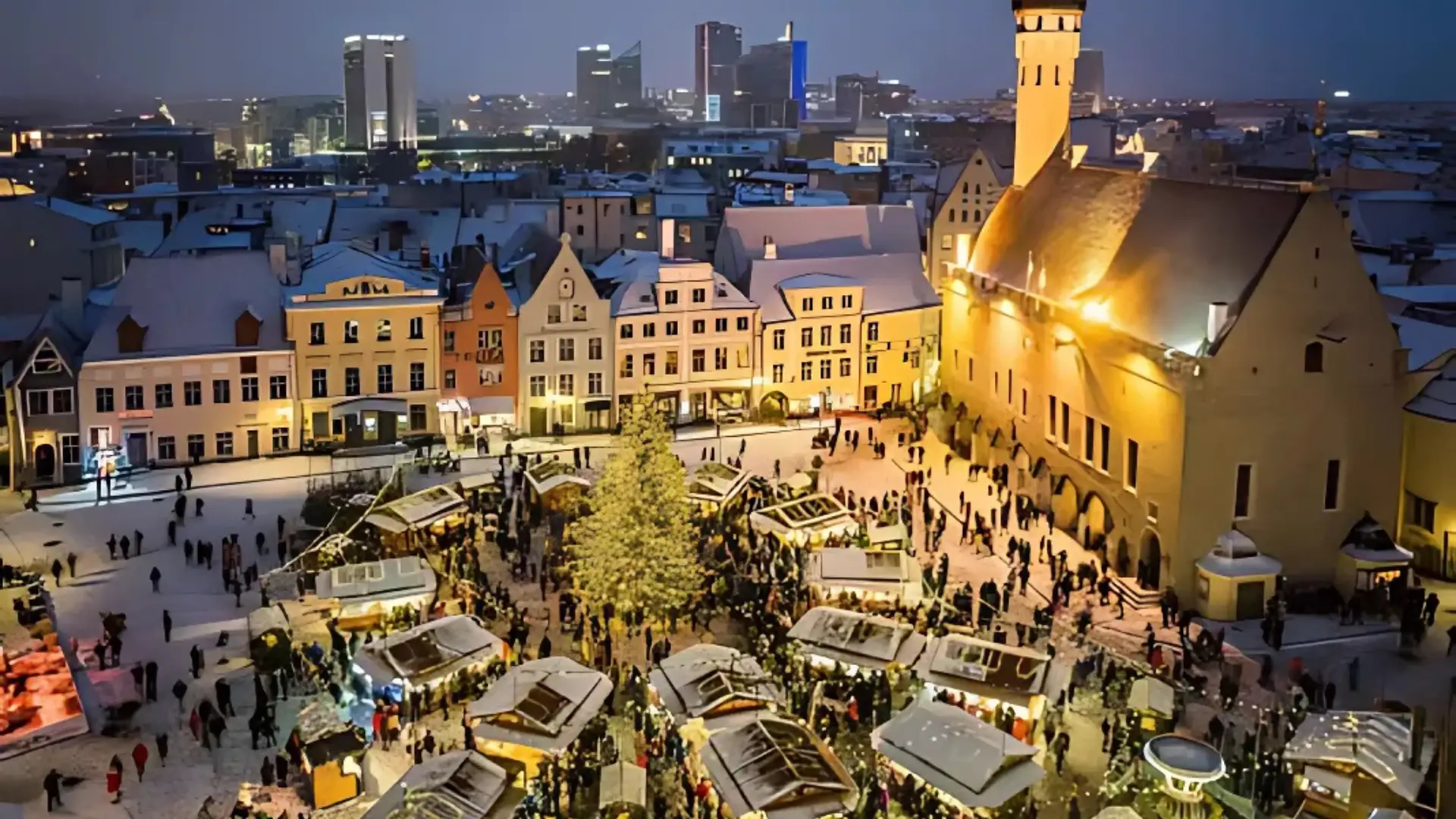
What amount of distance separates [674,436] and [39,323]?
2682 cm

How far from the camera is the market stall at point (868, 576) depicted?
40.1 metres

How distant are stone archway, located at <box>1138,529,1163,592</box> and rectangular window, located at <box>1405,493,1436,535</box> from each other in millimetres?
9372

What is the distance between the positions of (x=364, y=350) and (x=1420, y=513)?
41952 mm

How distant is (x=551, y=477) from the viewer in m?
50.7

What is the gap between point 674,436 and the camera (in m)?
62.7

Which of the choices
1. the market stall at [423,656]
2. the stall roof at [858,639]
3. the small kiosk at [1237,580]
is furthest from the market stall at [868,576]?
the market stall at [423,656]

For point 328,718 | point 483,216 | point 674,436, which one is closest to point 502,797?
point 328,718

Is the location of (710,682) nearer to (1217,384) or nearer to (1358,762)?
(1358,762)

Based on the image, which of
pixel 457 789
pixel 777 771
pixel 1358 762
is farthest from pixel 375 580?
pixel 1358 762

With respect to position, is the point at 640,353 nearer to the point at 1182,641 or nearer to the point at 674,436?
the point at 674,436

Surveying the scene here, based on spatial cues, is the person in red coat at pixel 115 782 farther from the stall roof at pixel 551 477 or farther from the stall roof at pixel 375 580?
the stall roof at pixel 551 477

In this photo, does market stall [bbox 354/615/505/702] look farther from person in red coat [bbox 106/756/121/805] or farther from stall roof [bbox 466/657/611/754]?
person in red coat [bbox 106/756/121/805]

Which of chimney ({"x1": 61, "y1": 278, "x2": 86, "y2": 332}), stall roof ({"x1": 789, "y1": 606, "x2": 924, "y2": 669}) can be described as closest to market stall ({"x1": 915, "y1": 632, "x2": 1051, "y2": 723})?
stall roof ({"x1": 789, "y1": 606, "x2": 924, "y2": 669})

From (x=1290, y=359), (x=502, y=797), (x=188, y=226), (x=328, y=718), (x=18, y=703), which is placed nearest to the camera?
(x=502, y=797)
